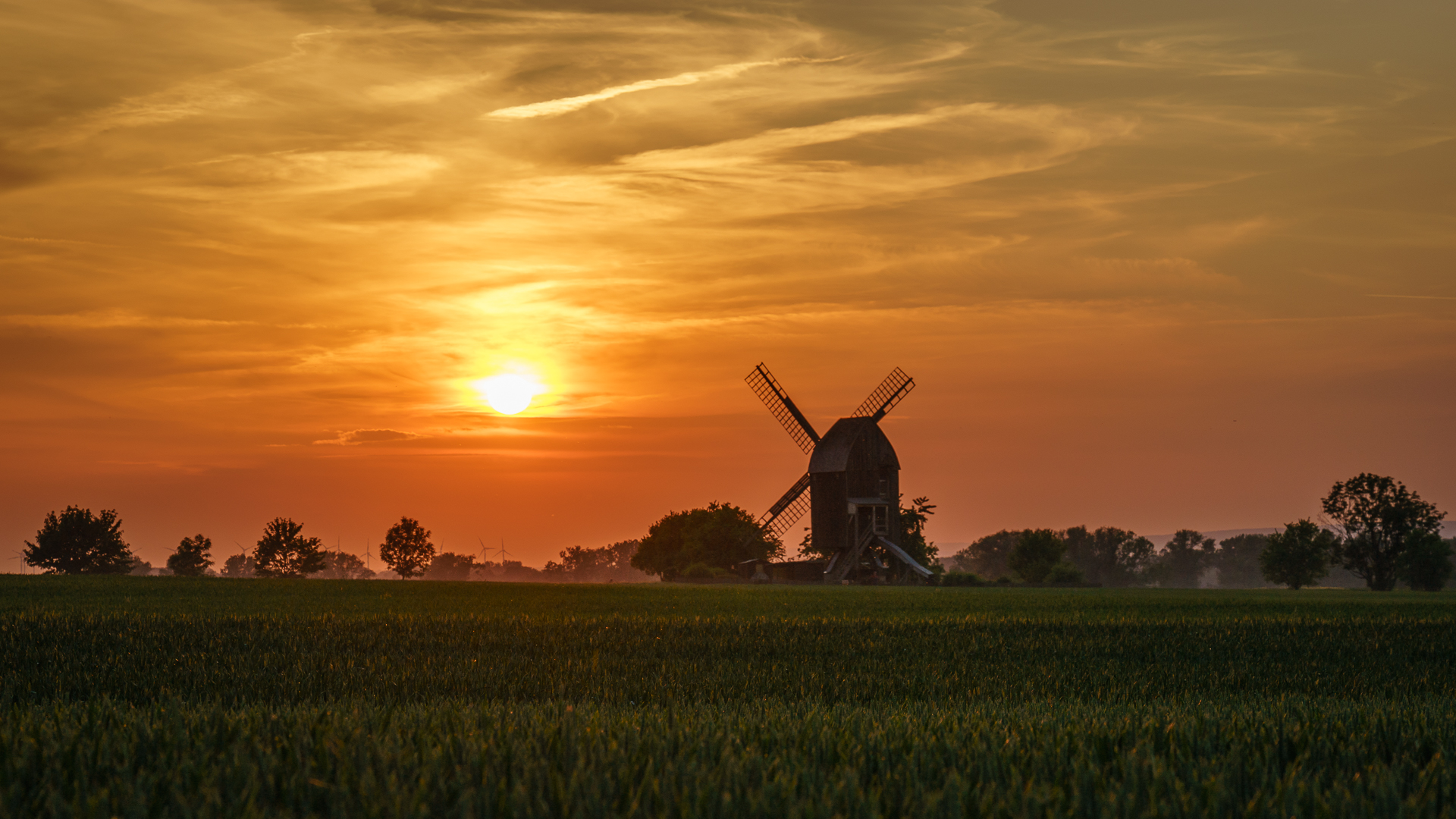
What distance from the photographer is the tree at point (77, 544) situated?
119 metres

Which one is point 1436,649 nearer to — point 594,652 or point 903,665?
point 903,665

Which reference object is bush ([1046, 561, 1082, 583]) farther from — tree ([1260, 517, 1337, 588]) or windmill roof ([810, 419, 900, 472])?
tree ([1260, 517, 1337, 588])

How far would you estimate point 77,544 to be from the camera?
11975 centimetres

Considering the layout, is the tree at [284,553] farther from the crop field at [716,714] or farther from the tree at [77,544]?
the crop field at [716,714]

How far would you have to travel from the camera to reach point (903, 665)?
15438 mm

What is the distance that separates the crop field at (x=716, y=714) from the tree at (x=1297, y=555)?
8140 centimetres

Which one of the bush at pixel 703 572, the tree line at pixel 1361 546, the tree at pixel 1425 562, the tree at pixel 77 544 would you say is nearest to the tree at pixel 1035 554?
the tree line at pixel 1361 546

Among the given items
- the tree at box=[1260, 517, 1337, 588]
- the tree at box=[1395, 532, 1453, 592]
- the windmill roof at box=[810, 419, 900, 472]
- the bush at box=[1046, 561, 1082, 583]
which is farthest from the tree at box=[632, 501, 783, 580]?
the tree at box=[1395, 532, 1453, 592]

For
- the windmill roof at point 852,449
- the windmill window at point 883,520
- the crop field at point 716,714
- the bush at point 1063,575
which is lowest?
the bush at point 1063,575

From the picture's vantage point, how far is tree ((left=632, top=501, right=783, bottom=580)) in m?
95.8

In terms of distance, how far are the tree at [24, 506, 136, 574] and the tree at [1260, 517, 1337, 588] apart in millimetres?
134410

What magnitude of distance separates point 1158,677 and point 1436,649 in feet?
32.2

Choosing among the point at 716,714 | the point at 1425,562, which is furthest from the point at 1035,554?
the point at 716,714

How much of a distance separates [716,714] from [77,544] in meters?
138
